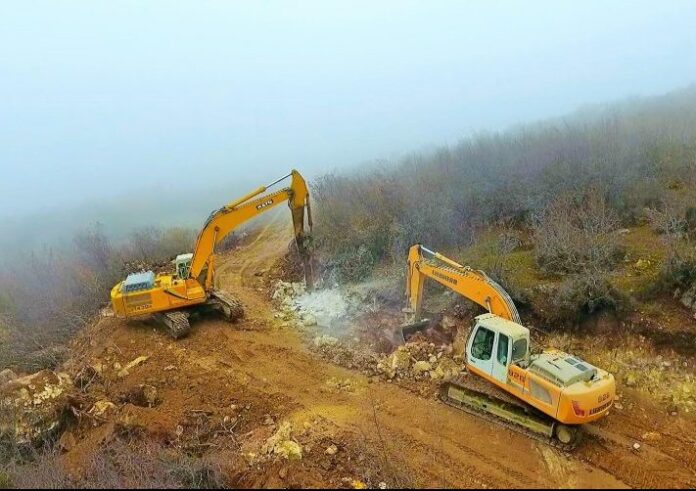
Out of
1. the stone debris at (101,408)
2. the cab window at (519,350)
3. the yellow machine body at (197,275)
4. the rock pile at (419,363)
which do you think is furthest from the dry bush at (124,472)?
the yellow machine body at (197,275)

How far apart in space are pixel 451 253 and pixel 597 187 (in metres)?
4.36

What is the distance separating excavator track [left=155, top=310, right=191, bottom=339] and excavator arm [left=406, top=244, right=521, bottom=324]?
18.6ft

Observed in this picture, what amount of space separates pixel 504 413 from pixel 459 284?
2.73 meters

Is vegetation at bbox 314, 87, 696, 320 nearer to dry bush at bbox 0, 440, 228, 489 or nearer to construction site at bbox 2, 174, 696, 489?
construction site at bbox 2, 174, 696, 489

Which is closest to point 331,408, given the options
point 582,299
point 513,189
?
point 582,299

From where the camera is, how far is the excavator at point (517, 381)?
8.84 meters

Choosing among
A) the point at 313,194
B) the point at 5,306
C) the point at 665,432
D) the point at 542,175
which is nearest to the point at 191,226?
the point at 313,194

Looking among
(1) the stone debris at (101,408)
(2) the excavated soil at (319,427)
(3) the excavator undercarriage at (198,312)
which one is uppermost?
(3) the excavator undercarriage at (198,312)

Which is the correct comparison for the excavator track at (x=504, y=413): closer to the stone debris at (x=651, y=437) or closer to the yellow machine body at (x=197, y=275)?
the stone debris at (x=651, y=437)

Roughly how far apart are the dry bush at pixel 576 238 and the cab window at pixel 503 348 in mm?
3619

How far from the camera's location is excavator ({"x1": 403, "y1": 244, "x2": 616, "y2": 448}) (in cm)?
884

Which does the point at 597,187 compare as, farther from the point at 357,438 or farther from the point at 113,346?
the point at 113,346

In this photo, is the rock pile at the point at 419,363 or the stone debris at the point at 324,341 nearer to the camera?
the rock pile at the point at 419,363

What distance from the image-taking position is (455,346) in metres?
12.7
